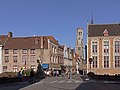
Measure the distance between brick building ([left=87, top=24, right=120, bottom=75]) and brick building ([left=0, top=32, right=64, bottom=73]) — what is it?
14520mm

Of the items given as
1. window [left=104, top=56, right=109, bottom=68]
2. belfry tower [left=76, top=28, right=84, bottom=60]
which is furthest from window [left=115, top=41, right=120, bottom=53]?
belfry tower [left=76, top=28, right=84, bottom=60]

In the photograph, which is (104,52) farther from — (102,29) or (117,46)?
(102,29)

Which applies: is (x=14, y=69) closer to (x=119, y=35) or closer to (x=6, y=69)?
(x=6, y=69)

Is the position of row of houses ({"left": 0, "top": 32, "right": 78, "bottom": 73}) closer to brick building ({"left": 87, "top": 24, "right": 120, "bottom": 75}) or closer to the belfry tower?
brick building ({"left": 87, "top": 24, "right": 120, "bottom": 75})

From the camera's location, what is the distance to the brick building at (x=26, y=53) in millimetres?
87875

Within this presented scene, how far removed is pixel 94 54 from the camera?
258 feet

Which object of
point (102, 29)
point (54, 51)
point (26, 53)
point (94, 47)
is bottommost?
point (26, 53)

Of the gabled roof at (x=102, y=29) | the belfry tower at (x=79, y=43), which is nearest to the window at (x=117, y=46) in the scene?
the gabled roof at (x=102, y=29)

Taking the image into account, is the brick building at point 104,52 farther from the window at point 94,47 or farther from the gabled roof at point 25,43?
the gabled roof at point 25,43

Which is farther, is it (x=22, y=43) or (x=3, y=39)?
(x=3, y=39)

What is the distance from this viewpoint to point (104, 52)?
7838 centimetres

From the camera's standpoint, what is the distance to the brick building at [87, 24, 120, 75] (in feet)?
254

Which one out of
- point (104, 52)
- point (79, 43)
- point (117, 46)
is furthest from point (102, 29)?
point (79, 43)

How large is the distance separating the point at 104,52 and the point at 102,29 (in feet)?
23.8
